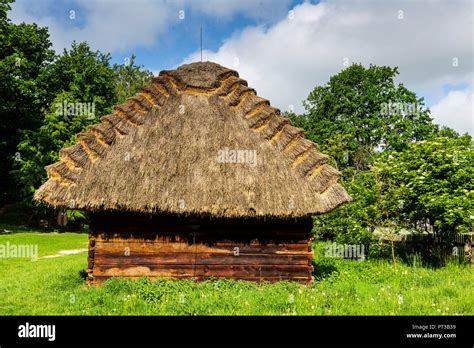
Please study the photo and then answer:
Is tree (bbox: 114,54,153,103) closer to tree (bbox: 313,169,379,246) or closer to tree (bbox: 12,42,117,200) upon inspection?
tree (bbox: 12,42,117,200)

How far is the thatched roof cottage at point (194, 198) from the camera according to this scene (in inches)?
381

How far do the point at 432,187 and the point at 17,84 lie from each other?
27.7 meters

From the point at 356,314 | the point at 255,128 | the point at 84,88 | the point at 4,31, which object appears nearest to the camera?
the point at 356,314

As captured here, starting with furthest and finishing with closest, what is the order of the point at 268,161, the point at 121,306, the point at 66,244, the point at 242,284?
1. the point at 66,244
2. the point at 268,161
3. the point at 242,284
4. the point at 121,306

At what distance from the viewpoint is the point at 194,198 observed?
Answer: 9695mm

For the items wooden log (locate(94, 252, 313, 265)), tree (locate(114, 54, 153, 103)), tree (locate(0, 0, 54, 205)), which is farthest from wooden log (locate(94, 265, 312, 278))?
tree (locate(114, 54, 153, 103))

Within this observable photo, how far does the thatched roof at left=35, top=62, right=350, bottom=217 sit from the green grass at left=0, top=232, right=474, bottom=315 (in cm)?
187

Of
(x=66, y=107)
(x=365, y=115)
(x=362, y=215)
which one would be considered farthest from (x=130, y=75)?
(x=362, y=215)

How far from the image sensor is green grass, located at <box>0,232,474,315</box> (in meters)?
7.54

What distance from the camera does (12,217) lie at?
32.4 metres

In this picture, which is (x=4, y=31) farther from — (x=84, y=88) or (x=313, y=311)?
(x=313, y=311)

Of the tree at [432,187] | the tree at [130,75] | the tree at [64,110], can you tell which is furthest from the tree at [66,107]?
the tree at [432,187]

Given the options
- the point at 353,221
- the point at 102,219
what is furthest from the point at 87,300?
the point at 353,221
